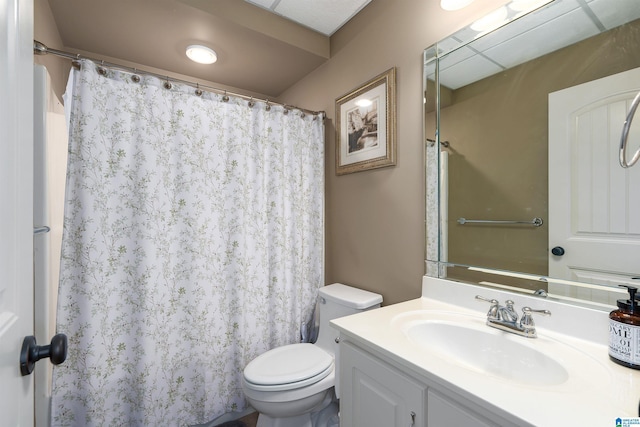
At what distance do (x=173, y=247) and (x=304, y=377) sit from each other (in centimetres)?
95

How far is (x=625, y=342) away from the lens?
0.72 meters

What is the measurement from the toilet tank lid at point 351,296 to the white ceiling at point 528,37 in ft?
3.69

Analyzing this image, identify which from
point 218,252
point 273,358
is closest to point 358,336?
point 273,358

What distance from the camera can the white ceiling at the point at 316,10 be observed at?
1.67 metres

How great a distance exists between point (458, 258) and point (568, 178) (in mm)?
497

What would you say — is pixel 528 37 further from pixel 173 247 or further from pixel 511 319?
pixel 173 247

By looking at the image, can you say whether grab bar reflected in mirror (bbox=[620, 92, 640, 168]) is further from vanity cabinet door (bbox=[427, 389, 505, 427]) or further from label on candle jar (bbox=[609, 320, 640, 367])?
vanity cabinet door (bbox=[427, 389, 505, 427])

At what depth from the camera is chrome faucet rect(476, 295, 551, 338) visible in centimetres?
94

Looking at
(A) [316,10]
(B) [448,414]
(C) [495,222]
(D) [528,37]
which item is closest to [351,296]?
(C) [495,222]

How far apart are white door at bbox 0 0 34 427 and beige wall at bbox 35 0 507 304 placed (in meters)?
1.23

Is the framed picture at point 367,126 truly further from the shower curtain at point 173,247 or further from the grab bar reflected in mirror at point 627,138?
the grab bar reflected in mirror at point 627,138

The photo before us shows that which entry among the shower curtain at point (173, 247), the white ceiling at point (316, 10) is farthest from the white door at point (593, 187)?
the shower curtain at point (173, 247)

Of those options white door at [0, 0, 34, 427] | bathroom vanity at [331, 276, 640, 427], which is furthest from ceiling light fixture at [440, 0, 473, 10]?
white door at [0, 0, 34, 427]

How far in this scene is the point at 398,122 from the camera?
1537mm
